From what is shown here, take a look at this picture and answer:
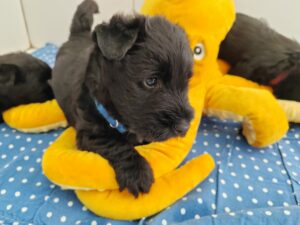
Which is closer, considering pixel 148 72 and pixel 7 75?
pixel 148 72

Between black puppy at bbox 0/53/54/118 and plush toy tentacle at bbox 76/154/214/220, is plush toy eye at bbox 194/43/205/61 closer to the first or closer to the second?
plush toy tentacle at bbox 76/154/214/220

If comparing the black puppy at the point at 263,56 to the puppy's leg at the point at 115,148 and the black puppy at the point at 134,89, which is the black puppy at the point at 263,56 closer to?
the black puppy at the point at 134,89

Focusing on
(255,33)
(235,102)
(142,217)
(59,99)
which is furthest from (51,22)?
(142,217)

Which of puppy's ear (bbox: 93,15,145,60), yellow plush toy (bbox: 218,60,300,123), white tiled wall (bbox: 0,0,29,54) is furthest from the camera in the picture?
white tiled wall (bbox: 0,0,29,54)

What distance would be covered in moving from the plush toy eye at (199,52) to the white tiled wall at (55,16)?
1375 millimetres

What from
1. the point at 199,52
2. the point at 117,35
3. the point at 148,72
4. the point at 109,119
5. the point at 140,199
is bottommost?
the point at 140,199

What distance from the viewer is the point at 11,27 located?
10.3ft

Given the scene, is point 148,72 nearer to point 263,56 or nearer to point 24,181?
point 24,181

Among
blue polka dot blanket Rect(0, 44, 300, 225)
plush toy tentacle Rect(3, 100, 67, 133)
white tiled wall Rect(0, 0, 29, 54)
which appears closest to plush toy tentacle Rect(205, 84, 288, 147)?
blue polka dot blanket Rect(0, 44, 300, 225)

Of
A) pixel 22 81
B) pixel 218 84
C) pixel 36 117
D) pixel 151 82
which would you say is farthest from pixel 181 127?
pixel 22 81

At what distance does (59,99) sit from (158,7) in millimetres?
740

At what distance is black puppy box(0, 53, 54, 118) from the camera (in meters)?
1.92

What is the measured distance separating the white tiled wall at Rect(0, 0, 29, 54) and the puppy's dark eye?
7.92 feet

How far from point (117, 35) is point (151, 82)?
0.68 feet
